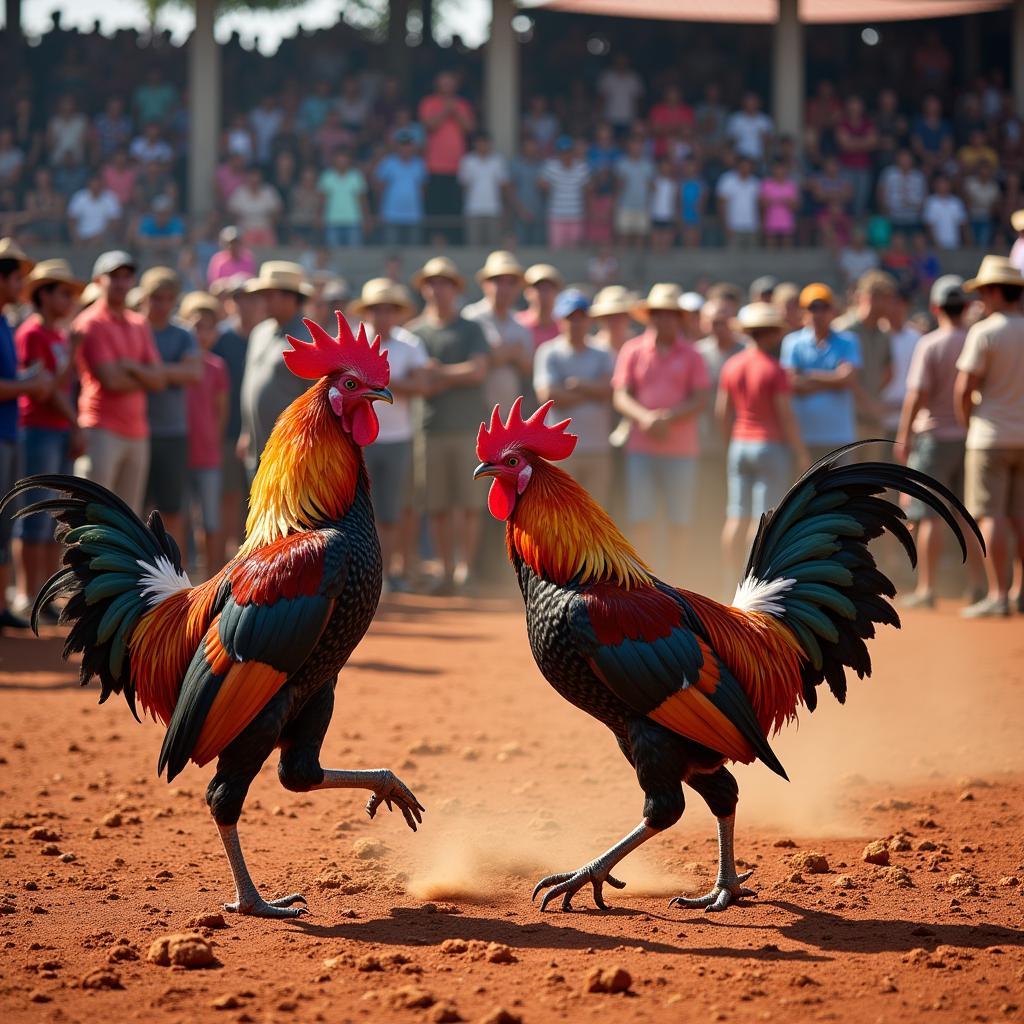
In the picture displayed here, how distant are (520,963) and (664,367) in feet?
25.2

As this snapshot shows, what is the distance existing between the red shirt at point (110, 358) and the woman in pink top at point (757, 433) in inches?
171

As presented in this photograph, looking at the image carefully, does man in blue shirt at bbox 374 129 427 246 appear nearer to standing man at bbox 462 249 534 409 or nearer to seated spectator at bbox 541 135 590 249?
seated spectator at bbox 541 135 590 249

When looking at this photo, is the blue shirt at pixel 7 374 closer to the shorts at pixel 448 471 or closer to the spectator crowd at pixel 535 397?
the spectator crowd at pixel 535 397

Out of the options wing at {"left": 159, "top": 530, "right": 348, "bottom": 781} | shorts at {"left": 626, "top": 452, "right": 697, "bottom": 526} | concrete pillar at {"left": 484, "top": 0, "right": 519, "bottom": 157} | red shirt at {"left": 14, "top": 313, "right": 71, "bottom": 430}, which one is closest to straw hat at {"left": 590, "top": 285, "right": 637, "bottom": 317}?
shorts at {"left": 626, "top": 452, "right": 697, "bottom": 526}

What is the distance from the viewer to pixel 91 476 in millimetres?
10109

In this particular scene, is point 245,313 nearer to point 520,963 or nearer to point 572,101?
point 520,963

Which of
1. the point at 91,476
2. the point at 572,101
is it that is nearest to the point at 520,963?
the point at 91,476

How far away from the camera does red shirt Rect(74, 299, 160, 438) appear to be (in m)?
10.1

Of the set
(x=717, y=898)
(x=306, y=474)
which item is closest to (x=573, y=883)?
(x=717, y=898)

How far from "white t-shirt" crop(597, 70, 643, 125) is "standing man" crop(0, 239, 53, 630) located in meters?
15.0

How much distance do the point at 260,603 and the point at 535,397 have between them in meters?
8.27

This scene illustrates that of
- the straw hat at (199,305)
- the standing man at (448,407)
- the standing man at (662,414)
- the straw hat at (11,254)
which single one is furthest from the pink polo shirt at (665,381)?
the straw hat at (11,254)

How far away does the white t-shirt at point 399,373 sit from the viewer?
11.6 metres

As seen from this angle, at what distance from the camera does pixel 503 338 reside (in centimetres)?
1238
